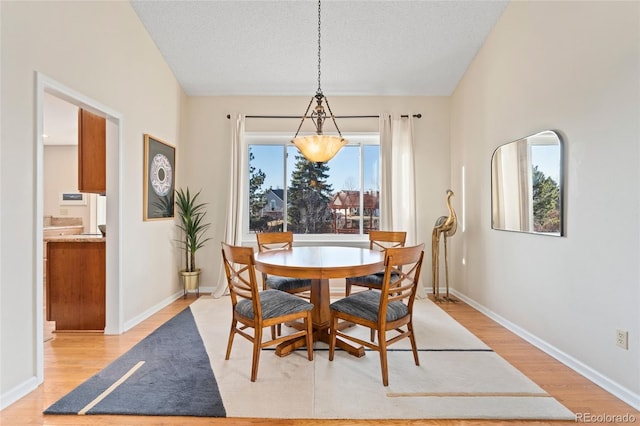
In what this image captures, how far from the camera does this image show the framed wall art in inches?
136

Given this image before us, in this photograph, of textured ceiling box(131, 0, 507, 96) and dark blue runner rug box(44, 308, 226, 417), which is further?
textured ceiling box(131, 0, 507, 96)

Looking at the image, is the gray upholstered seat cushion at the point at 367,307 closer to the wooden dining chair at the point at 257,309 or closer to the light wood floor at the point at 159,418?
the wooden dining chair at the point at 257,309

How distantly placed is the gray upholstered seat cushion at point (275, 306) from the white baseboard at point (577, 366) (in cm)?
197

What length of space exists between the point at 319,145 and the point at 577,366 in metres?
2.56

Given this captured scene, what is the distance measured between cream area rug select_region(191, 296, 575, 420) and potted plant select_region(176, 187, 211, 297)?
1558mm

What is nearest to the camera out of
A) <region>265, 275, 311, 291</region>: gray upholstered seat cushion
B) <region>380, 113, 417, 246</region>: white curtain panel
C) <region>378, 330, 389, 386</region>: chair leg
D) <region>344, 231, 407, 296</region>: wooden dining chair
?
<region>378, 330, 389, 386</region>: chair leg

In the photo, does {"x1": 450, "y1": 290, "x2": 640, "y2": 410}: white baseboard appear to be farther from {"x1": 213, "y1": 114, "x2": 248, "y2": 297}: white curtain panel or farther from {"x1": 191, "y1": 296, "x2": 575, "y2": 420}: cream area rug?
{"x1": 213, "y1": 114, "x2": 248, "y2": 297}: white curtain panel

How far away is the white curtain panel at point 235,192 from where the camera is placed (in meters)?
4.24

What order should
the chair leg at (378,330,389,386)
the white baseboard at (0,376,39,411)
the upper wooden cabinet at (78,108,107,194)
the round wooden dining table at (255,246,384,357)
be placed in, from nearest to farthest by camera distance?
the white baseboard at (0,376,39,411)
the chair leg at (378,330,389,386)
the round wooden dining table at (255,246,384,357)
the upper wooden cabinet at (78,108,107,194)

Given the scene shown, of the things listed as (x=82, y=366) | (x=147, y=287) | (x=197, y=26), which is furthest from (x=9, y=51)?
(x=147, y=287)

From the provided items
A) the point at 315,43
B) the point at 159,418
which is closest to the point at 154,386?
the point at 159,418

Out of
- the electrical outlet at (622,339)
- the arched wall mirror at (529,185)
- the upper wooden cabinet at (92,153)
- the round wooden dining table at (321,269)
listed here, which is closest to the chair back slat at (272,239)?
the round wooden dining table at (321,269)

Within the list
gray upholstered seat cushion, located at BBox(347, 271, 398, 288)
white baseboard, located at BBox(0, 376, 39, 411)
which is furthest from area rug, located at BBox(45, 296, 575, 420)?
gray upholstered seat cushion, located at BBox(347, 271, 398, 288)

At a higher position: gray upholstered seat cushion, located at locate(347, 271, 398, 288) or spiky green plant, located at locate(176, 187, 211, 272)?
spiky green plant, located at locate(176, 187, 211, 272)
